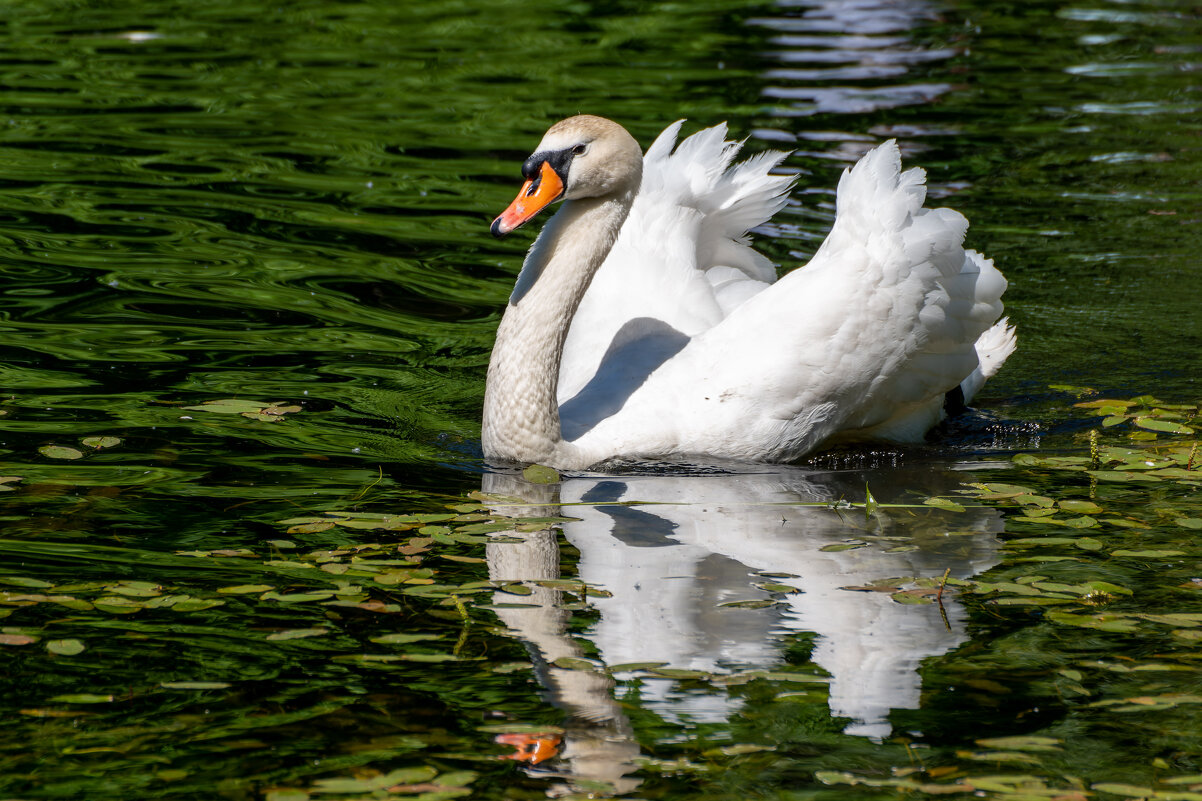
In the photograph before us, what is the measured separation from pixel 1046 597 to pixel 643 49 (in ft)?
37.7

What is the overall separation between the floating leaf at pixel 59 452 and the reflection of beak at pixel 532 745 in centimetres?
296

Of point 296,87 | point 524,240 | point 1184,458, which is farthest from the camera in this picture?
point 296,87

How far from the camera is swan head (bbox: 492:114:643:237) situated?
6320 millimetres

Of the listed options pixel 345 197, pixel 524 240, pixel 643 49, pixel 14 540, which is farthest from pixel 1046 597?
pixel 643 49

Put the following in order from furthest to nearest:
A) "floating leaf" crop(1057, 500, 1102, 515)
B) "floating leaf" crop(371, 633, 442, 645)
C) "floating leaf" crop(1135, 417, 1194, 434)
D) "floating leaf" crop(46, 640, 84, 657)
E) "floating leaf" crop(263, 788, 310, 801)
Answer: "floating leaf" crop(1135, 417, 1194, 434) → "floating leaf" crop(1057, 500, 1102, 515) → "floating leaf" crop(371, 633, 442, 645) → "floating leaf" crop(46, 640, 84, 657) → "floating leaf" crop(263, 788, 310, 801)

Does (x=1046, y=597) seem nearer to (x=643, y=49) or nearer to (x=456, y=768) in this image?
(x=456, y=768)

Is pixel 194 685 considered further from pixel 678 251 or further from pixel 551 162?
pixel 678 251

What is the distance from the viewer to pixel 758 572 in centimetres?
533

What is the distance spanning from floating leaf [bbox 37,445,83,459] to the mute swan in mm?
1656

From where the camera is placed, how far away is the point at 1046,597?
16.7 feet

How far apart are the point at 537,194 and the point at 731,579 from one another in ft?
6.19

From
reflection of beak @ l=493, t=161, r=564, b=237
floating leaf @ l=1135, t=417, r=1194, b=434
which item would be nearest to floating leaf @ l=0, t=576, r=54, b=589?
reflection of beak @ l=493, t=161, r=564, b=237

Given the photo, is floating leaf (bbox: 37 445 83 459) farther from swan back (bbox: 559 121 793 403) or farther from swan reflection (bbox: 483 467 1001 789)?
swan back (bbox: 559 121 793 403)

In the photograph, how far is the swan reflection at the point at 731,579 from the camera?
4.36m
